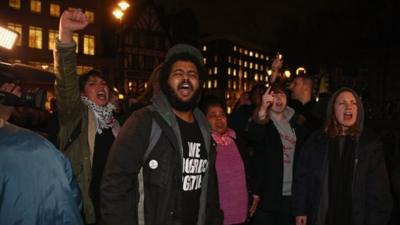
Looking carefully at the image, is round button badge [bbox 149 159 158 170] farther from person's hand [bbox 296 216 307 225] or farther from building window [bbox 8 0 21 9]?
building window [bbox 8 0 21 9]

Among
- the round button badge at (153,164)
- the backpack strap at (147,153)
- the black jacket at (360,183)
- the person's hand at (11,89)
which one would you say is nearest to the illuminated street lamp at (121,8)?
the black jacket at (360,183)

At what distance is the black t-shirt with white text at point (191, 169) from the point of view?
308 cm

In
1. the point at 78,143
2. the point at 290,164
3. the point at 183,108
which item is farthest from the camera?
the point at 290,164

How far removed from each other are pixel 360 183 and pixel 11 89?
147 inches

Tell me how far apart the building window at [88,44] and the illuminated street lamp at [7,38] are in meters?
39.2

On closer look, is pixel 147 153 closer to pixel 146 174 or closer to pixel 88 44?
pixel 146 174

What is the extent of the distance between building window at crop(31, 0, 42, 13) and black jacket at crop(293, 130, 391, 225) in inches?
1508

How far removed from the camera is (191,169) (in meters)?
3.15

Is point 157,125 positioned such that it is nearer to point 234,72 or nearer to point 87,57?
point 87,57

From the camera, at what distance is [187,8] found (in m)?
66.9

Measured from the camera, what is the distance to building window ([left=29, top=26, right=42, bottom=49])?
1422 inches

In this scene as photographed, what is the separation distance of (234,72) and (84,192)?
104719mm

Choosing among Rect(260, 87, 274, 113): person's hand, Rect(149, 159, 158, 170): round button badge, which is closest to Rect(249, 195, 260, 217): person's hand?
Rect(260, 87, 274, 113): person's hand

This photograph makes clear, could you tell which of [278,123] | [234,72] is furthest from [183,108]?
[234,72]
